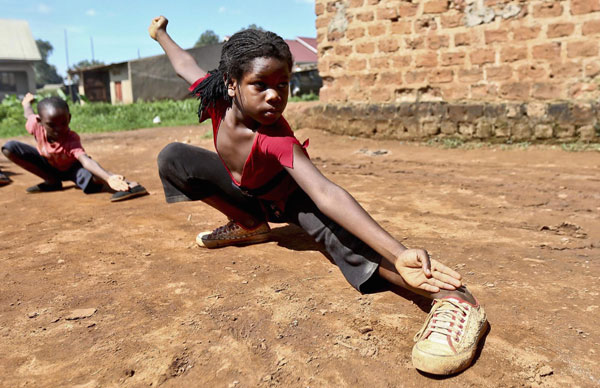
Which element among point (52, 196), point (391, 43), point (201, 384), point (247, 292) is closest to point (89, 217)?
point (52, 196)

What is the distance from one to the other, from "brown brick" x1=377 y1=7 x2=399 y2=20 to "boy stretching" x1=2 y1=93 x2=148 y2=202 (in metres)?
4.05

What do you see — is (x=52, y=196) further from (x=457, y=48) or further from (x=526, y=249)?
(x=457, y=48)

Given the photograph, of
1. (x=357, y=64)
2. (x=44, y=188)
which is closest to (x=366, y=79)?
(x=357, y=64)

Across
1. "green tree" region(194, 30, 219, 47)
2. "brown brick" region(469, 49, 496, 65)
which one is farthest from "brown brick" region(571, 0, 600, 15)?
"green tree" region(194, 30, 219, 47)

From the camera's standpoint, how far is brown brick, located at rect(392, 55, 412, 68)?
616 centimetres

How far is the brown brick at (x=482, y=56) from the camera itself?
18.1ft

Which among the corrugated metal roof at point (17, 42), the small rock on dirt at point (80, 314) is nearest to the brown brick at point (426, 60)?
the small rock on dirt at point (80, 314)

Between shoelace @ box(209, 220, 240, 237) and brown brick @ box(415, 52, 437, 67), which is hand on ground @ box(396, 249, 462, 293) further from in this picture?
brown brick @ box(415, 52, 437, 67)

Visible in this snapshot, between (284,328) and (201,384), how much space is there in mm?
376

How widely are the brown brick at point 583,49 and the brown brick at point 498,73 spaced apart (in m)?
0.63

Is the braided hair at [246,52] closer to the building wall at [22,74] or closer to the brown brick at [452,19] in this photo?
the brown brick at [452,19]

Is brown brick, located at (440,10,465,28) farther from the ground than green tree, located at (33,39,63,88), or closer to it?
closer to it

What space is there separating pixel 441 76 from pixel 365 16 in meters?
1.39

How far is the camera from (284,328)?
1643 mm
